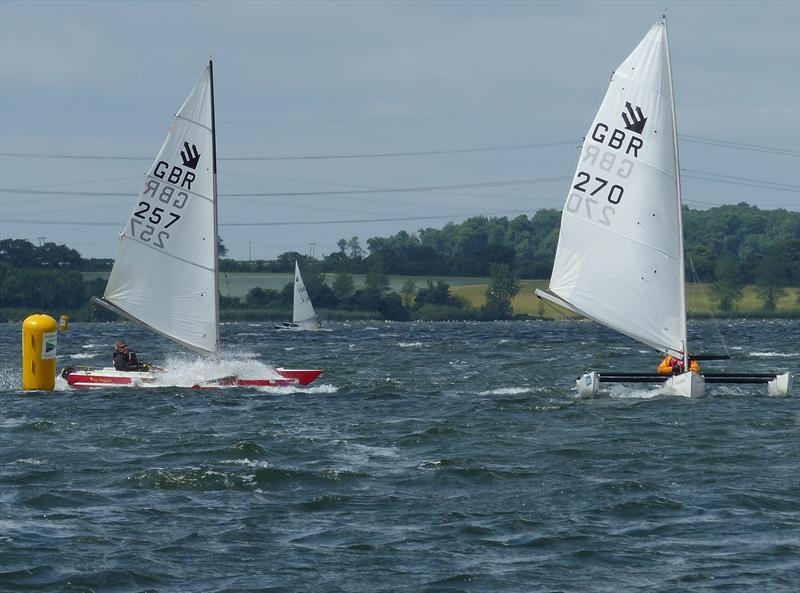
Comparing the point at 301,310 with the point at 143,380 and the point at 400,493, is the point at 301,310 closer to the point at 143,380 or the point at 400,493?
the point at 143,380

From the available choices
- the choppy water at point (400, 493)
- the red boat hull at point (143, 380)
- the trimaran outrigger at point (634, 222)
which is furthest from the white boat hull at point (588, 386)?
the red boat hull at point (143, 380)

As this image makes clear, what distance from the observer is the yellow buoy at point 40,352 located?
41.4 meters

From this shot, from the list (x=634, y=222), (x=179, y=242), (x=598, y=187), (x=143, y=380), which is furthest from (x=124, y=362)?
(x=634, y=222)

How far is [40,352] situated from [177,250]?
539cm

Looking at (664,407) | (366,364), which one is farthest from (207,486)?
(366,364)

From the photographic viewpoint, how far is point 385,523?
834 inches

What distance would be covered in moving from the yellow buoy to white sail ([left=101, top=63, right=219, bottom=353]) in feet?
6.73

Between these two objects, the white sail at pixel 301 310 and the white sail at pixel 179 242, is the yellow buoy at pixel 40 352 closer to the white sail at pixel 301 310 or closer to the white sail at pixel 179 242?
the white sail at pixel 179 242

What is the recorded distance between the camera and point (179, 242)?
1649 inches

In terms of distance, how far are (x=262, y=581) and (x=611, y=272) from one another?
2106 centimetres

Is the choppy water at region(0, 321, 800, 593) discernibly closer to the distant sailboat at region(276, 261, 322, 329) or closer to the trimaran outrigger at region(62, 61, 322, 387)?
the trimaran outrigger at region(62, 61, 322, 387)

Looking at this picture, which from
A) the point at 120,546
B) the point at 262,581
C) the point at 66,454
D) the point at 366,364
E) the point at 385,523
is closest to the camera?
the point at 262,581

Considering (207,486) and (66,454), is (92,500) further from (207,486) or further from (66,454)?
(66,454)

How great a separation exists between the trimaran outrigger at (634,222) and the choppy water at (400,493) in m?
2.19
